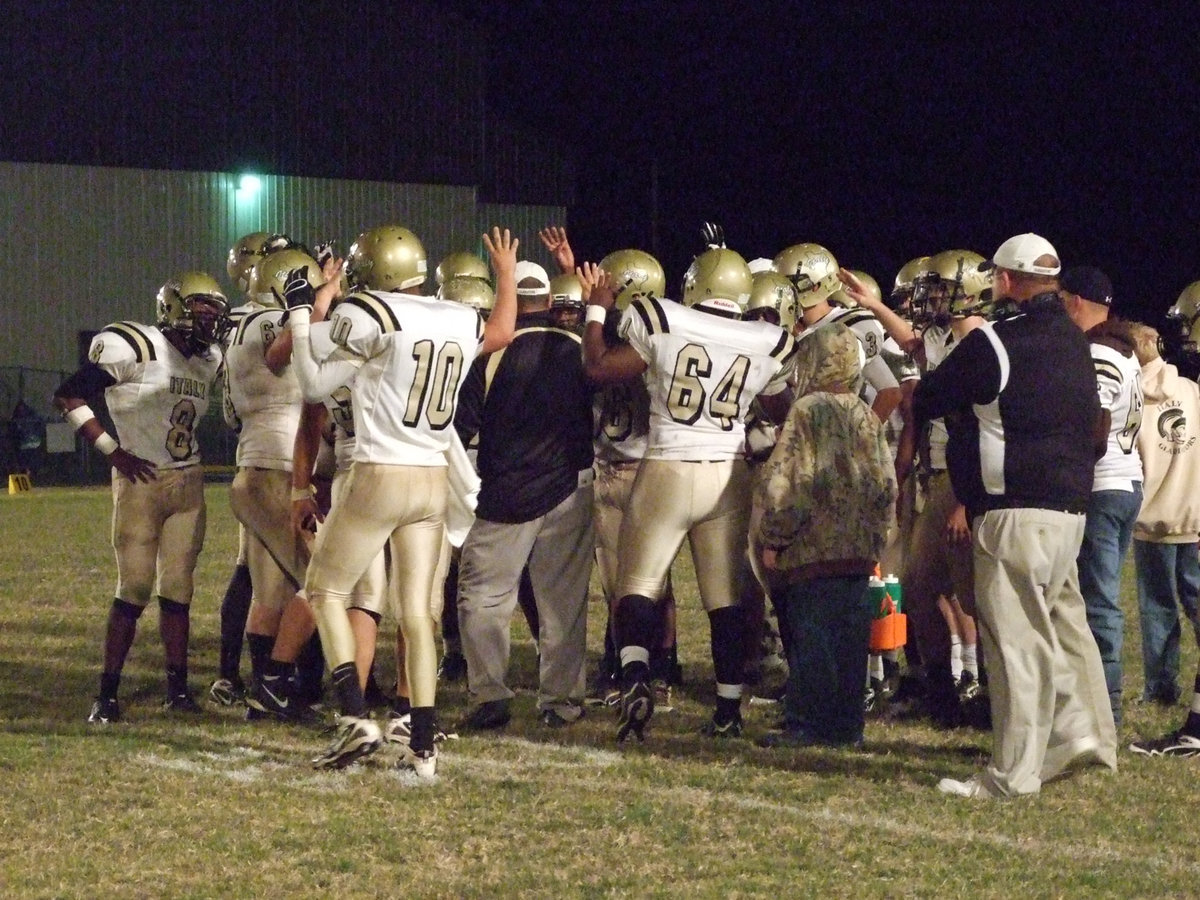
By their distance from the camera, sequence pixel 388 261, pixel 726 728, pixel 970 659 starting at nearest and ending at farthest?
pixel 388 261, pixel 726 728, pixel 970 659

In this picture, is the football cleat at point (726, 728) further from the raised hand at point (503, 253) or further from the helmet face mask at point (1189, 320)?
the helmet face mask at point (1189, 320)

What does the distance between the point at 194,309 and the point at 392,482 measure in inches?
77.8

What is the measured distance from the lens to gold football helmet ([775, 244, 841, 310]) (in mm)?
8164

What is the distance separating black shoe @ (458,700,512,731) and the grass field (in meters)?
0.11

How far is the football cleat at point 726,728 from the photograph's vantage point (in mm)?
6680

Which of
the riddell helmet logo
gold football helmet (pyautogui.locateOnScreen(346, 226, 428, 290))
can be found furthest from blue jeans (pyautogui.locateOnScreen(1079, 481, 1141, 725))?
gold football helmet (pyautogui.locateOnScreen(346, 226, 428, 290))

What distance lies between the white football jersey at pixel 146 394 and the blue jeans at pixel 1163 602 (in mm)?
4545

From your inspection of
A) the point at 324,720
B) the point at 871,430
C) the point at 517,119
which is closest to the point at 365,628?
the point at 324,720

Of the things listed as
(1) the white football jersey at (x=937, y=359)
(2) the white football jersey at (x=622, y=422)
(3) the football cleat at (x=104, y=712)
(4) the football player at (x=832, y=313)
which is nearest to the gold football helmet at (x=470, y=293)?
(2) the white football jersey at (x=622, y=422)

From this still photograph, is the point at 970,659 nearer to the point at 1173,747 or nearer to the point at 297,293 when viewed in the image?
the point at 1173,747

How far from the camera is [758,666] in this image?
8125 mm

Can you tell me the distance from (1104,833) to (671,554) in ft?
7.01

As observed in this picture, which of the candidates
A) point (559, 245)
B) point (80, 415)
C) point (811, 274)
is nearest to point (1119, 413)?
point (811, 274)

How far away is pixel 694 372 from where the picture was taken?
21.4 feet
